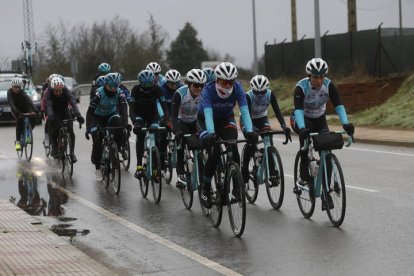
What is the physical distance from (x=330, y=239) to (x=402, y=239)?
0.72 m

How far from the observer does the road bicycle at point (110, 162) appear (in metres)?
11.7

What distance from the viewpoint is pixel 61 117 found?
14578 millimetres

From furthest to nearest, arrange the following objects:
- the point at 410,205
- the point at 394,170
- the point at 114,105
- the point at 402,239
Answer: the point at 394,170
the point at 114,105
the point at 410,205
the point at 402,239

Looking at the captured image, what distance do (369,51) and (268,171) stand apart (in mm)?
21590

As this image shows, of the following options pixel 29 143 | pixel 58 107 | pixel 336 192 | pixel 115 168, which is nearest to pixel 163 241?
pixel 336 192

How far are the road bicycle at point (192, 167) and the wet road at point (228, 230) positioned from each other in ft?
0.61

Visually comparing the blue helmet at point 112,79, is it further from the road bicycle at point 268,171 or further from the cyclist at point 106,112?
the road bicycle at point 268,171

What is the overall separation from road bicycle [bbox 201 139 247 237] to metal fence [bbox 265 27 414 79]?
21.6 meters

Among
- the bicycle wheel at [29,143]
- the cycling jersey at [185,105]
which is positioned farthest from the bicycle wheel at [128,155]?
the cycling jersey at [185,105]

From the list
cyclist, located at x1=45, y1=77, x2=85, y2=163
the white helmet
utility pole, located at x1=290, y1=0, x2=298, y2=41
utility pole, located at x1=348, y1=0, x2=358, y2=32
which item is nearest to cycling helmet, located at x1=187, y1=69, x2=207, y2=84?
the white helmet

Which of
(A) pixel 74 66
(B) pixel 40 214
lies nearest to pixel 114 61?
(A) pixel 74 66

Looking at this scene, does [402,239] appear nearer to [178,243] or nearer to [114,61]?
[178,243]

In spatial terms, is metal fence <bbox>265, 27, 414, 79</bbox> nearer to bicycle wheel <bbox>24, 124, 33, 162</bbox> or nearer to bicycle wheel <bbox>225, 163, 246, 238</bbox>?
bicycle wheel <bbox>24, 124, 33, 162</bbox>

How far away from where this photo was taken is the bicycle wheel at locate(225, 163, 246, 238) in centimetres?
806
